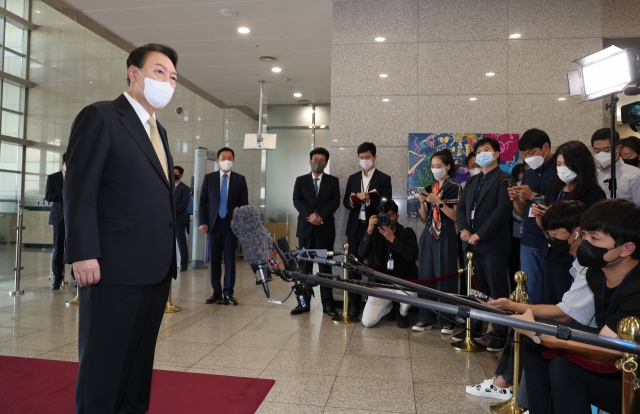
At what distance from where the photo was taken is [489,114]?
546 cm

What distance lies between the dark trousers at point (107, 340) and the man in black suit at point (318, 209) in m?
3.28

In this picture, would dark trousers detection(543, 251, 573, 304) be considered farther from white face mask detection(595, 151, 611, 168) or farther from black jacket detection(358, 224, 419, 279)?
black jacket detection(358, 224, 419, 279)

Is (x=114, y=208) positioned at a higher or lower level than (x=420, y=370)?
higher

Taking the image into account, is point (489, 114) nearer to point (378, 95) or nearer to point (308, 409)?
point (378, 95)

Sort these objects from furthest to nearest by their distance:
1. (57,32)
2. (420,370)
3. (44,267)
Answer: (57,32)
(44,267)
(420,370)

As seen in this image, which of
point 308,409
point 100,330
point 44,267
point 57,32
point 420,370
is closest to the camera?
point 100,330

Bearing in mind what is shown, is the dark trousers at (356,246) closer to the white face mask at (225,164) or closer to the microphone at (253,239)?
the white face mask at (225,164)

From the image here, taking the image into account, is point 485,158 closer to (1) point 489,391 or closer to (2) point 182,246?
(1) point 489,391

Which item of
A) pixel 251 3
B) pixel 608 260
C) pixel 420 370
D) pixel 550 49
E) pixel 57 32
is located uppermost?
pixel 57 32

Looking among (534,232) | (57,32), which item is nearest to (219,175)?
(534,232)

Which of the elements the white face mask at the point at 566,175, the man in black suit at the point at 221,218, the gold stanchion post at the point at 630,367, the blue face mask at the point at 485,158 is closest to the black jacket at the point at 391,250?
the blue face mask at the point at 485,158

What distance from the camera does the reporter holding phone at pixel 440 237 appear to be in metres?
4.52

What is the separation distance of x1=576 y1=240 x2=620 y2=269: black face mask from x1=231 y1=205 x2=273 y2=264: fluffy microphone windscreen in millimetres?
1270

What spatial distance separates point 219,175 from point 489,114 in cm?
328
